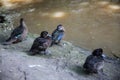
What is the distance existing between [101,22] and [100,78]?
16.4 ft

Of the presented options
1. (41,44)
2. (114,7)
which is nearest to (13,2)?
(114,7)

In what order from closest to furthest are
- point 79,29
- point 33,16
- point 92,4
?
1. point 79,29
2. point 33,16
3. point 92,4

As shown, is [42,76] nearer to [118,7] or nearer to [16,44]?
[16,44]

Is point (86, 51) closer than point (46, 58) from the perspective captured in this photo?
No

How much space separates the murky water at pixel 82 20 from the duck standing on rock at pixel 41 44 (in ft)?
6.55

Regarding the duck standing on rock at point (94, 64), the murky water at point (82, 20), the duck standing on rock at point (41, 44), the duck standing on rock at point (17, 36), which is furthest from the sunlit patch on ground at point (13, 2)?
the duck standing on rock at point (94, 64)

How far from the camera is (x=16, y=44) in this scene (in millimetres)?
9578

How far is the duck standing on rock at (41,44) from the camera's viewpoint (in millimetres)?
8492

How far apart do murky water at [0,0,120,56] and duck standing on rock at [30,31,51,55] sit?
6.55 ft

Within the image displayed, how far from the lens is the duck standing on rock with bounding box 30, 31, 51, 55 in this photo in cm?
849

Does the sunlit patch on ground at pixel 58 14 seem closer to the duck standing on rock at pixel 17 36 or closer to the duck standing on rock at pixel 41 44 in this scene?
the duck standing on rock at pixel 17 36

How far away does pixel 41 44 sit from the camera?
8492 mm

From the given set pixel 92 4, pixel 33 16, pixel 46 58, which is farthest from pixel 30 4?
pixel 46 58

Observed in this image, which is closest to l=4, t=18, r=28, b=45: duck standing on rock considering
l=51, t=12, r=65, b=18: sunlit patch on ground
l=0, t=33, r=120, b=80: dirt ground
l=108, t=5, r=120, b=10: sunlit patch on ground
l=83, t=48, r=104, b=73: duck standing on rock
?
l=0, t=33, r=120, b=80: dirt ground
